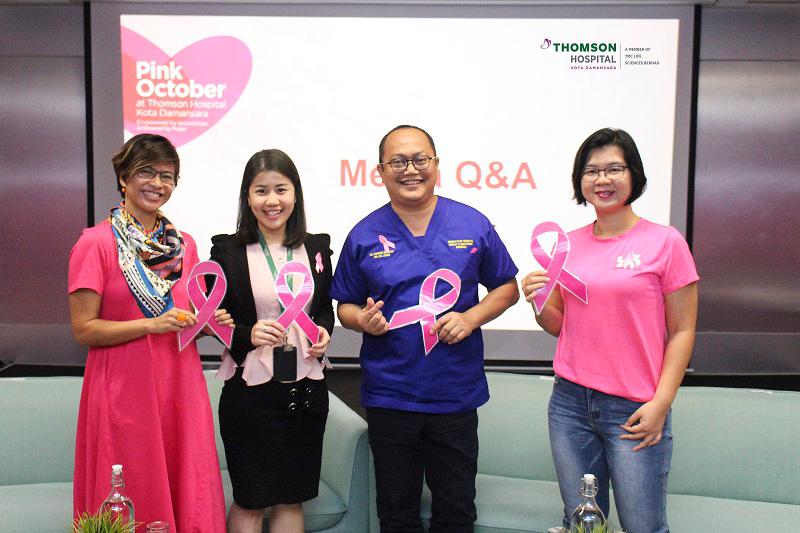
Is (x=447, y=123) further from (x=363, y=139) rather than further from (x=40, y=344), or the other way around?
(x=40, y=344)

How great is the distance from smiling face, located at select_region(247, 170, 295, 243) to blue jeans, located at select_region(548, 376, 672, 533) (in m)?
1.03

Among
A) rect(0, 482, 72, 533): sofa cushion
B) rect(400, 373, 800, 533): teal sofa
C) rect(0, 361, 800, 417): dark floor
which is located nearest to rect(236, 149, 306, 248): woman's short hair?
rect(400, 373, 800, 533): teal sofa

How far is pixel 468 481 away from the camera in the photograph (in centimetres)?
236

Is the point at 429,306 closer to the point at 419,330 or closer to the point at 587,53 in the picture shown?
the point at 419,330

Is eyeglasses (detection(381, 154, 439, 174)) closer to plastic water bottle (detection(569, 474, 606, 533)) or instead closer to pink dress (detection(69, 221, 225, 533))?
pink dress (detection(69, 221, 225, 533))

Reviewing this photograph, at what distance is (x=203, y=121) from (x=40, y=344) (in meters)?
2.77

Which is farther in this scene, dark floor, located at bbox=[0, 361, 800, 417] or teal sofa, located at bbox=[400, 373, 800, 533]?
dark floor, located at bbox=[0, 361, 800, 417]

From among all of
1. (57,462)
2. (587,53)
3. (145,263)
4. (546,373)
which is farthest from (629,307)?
(587,53)

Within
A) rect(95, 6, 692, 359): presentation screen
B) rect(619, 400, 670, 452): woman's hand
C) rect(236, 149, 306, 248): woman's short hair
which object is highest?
rect(95, 6, 692, 359): presentation screen

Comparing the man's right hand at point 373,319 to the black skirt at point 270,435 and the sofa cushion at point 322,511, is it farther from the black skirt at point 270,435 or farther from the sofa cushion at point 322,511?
the sofa cushion at point 322,511

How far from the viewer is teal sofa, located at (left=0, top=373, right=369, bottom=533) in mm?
2602

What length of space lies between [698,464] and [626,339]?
1.17 m

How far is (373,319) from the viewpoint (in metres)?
2.20

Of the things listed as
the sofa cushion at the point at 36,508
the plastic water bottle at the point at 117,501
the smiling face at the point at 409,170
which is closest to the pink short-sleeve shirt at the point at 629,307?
the smiling face at the point at 409,170
